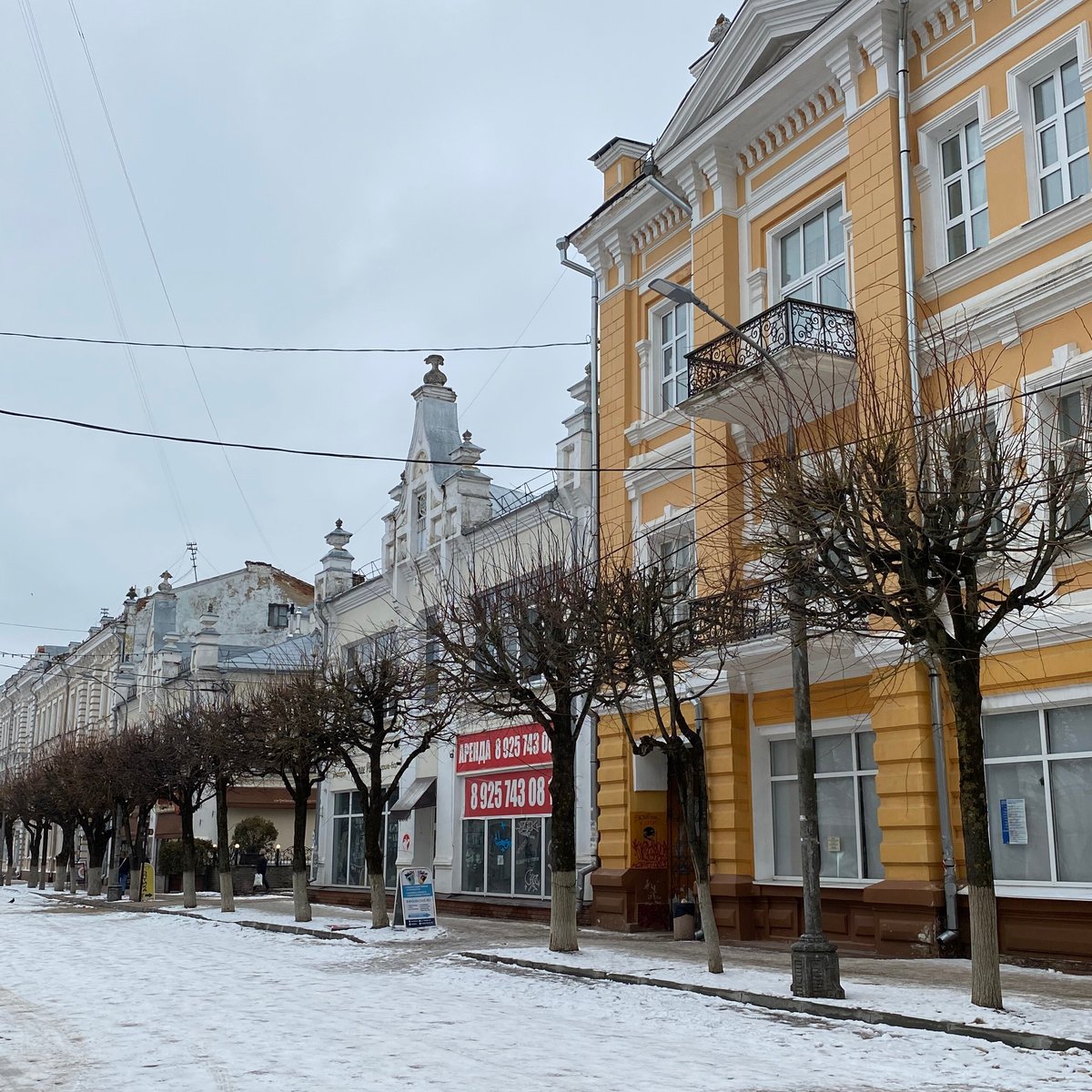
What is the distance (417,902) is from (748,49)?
51.6ft

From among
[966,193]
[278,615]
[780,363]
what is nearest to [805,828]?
[780,363]

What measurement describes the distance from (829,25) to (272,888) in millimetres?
34634

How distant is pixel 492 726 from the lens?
28.1m

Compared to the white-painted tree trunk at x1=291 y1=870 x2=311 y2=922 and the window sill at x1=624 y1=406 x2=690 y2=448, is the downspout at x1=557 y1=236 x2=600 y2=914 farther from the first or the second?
the white-painted tree trunk at x1=291 y1=870 x2=311 y2=922

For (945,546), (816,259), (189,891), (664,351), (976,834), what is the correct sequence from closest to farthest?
(976,834) < (945,546) < (816,259) < (664,351) < (189,891)

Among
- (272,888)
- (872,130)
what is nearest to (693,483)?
(872,130)

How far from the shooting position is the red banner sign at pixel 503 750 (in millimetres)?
26312

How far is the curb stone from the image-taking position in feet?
32.6

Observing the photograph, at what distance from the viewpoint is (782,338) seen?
18.2m

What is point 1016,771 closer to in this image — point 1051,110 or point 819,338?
point 819,338

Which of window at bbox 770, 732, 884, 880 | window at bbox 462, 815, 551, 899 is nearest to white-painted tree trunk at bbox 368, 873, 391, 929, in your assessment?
window at bbox 462, 815, 551, 899

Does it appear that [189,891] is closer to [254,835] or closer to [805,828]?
[254,835]

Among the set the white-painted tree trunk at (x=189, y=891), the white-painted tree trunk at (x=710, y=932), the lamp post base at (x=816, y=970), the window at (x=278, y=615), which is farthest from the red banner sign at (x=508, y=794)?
the window at (x=278, y=615)

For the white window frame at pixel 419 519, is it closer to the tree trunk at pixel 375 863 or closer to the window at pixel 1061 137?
the tree trunk at pixel 375 863
